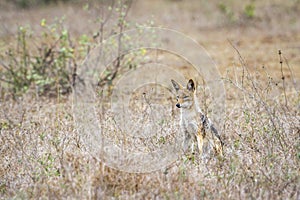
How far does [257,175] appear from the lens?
5.23 meters

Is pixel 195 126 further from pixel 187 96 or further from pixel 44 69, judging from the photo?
pixel 44 69

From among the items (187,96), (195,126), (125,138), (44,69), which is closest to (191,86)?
(187,96)

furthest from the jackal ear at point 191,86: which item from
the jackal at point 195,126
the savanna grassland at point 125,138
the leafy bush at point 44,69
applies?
the leafy bush at point 44,69

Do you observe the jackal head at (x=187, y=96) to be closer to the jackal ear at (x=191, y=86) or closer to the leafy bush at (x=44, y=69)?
the jackal ear at (x=191, y=86)

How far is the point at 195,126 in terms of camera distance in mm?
6312

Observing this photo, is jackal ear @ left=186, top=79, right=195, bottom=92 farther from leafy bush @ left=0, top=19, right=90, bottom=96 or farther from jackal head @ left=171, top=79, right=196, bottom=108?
leafy bush @ left=0, top=19, right=90, bottom=96

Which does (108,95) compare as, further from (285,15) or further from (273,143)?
(285,15)

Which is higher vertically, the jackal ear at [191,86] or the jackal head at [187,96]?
the jackal ear at [191,86]

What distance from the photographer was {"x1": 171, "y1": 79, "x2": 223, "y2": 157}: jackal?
6125 mm

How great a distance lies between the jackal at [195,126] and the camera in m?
6.12

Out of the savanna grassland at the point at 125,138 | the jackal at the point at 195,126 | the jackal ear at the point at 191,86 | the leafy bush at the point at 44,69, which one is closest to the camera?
the savanna grassland at the point at 125,138

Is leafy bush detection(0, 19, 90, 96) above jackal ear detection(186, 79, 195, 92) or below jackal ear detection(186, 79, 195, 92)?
above

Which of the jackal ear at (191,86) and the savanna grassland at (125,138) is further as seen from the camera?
the jackal ear at (191,86)

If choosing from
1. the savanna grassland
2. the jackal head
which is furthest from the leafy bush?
the jackal head
